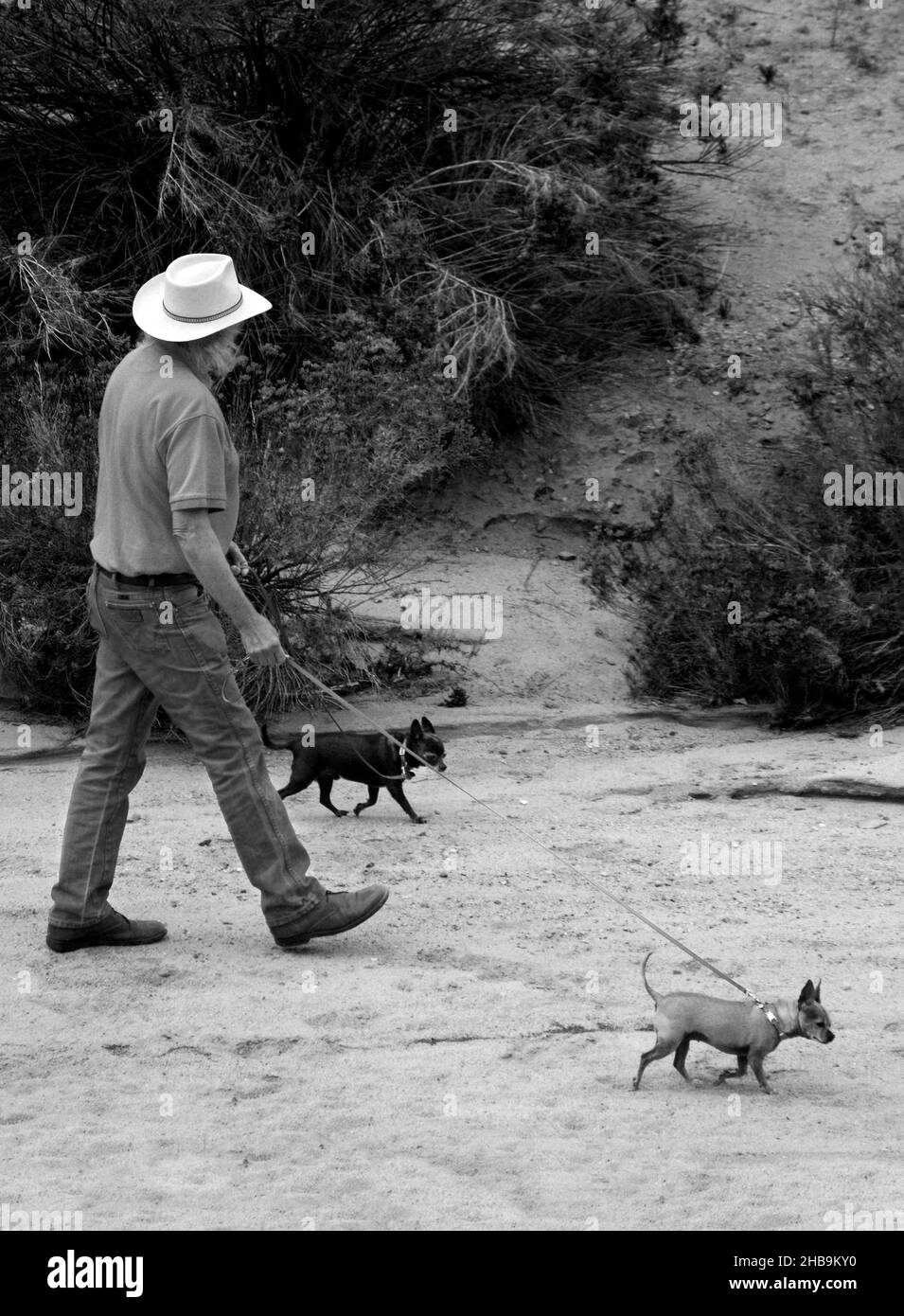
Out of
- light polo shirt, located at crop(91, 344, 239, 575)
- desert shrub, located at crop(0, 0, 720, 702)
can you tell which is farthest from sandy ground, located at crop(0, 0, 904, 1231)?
desert shrub, located at crop(0, 0, 720, 702)

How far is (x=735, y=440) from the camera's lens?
10.5 m

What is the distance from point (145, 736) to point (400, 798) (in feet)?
6.19

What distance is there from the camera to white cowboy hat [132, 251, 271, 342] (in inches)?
193

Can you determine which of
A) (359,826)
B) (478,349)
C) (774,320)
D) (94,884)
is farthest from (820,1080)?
(774,320)

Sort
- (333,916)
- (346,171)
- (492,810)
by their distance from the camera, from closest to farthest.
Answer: (333,916)
(492,810)
(346,171)

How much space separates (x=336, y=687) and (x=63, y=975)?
338cm

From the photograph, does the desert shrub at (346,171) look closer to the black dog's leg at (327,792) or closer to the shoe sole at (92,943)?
the black dog's leg at (327,792)

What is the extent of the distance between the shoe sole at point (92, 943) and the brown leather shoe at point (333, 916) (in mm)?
443

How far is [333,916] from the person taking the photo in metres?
5.22

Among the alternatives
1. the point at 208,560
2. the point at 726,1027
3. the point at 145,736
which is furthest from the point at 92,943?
the point at 726,1027

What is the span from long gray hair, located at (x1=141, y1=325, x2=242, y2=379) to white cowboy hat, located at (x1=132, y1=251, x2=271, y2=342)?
3 cm

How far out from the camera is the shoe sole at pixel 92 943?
5273 mm

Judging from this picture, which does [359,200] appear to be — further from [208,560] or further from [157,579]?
[208,560]

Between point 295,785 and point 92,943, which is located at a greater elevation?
point 295,785
